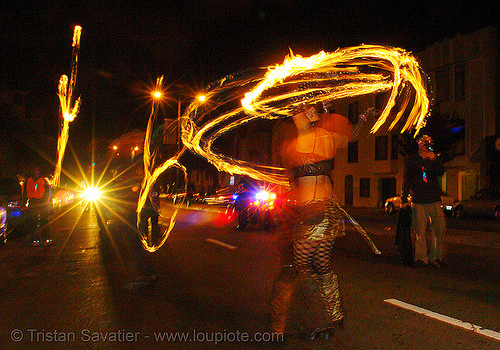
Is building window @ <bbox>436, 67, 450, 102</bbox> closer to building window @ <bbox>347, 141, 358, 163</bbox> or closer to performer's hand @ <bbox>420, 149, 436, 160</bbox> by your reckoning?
building window @ <bbox>347, 141, 358, 163</bbox>

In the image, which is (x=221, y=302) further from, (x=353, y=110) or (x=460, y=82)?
(x=353, y=110)

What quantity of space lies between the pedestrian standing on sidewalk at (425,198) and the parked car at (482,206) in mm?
15757

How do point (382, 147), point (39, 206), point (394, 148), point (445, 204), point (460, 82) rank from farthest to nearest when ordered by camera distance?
1. point (382, 147)
2. point (394, 148)
3. point (460, 82)
4. point (445, 204)
5. point (39, 206)

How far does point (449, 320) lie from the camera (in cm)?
415

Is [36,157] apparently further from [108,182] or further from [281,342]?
[281,342]

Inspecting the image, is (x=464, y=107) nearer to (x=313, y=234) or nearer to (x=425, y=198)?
(x=425, y=198)

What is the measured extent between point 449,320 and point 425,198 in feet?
10.6

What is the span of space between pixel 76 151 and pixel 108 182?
39.1m

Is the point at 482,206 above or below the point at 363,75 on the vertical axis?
below

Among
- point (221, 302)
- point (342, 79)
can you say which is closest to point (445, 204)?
point (342, 79)

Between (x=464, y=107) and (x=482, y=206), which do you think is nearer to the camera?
(x=482, y=206)

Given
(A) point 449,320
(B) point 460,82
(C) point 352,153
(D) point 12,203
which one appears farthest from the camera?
(C) point 352,153

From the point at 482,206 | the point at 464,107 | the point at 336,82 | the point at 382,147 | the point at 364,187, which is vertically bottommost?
the point at 482,206

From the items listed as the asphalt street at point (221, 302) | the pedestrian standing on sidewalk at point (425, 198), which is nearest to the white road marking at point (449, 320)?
the asphalt street at point (221, 302)
